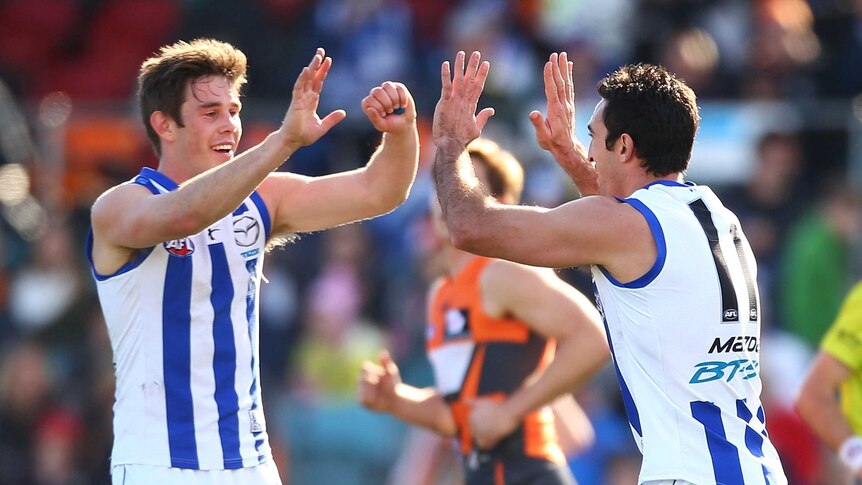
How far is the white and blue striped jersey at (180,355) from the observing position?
5270mm

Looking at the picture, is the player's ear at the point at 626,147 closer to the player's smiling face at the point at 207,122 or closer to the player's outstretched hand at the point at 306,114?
the player's outstretched hand at the point at 306,114

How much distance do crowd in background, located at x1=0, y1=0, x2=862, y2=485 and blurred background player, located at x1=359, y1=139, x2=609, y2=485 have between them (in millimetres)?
3363

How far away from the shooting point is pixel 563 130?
550 cm

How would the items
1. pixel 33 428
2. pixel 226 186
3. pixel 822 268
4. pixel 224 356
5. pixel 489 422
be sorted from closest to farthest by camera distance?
pixel 226 186, pixel 224 356, pixel 489 422, pixel 822 268, pixel 33 428

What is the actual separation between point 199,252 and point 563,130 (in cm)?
152

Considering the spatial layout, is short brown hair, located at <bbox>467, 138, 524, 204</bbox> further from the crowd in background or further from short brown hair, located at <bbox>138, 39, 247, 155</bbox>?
the crowd in background

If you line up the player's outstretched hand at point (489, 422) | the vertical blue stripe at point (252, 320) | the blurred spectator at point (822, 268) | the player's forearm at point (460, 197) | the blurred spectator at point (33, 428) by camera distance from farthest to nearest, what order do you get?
1. the blurred spectator at point (33, 428)
2. the blurred spectator at point (822, 268)
3. the player's outstretched hand at point (489, 422)
4. the vertical blue stripe at point (252, 320)
5. the player's forearm at point (460, 197)

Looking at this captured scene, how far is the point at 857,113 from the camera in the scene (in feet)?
34.6

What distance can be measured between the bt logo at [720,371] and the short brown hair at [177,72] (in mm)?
2205

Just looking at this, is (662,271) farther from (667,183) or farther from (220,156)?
(220,156)

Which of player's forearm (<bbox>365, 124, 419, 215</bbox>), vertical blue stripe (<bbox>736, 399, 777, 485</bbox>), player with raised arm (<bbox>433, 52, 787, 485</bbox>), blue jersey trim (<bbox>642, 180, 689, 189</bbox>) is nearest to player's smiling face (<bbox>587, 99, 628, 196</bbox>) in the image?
player with raised arm (<bbox>433, 52, 787, 485</bbox>)

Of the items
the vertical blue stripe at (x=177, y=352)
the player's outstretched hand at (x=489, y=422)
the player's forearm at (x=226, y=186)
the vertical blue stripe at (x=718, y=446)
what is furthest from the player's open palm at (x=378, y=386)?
the vertical blue stripe at (x=718, y=446)

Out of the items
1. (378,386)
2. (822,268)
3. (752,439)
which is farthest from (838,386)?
(822,268)

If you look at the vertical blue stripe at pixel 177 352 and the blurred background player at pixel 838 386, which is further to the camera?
the blurred background player at pixel 838 386
